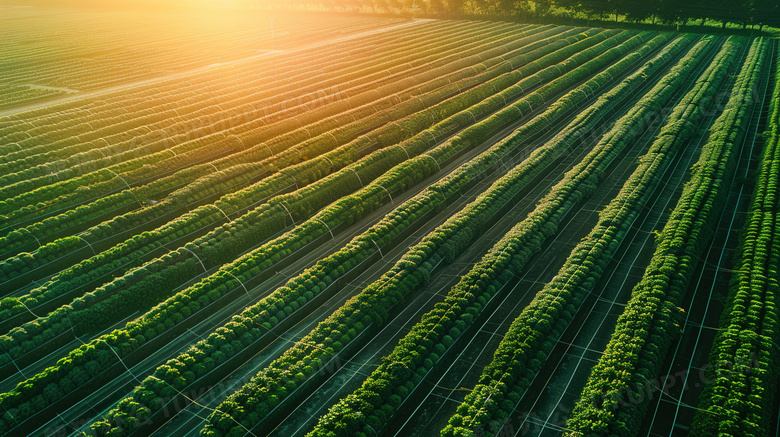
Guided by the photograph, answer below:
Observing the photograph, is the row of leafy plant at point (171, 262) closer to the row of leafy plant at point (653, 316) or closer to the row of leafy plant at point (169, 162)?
the row of leafy plant at point (169, 162)

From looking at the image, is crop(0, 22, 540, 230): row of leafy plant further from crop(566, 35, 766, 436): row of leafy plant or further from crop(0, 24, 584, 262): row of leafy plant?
crop(566, 35, 766, 436): row of leafy plant

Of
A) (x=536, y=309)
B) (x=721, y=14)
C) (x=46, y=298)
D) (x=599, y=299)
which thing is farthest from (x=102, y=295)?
(x=721, y=14)

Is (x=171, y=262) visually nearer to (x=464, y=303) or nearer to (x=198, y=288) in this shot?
(x=198, y=288)

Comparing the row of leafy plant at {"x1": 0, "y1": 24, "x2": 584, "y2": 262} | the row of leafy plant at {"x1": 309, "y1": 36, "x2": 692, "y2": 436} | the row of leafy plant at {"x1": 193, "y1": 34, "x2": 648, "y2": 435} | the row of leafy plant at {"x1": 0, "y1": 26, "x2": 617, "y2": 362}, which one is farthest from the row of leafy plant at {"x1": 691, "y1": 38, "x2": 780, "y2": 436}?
Result: the row of leafy plant at {"x1": 0, "y1": 24, "x2": 584, "y2": 262}

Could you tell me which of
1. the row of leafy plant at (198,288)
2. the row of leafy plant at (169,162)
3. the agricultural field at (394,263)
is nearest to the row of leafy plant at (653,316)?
the agricultural field at (394,263)

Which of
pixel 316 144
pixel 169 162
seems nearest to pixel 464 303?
pixel 316 144
